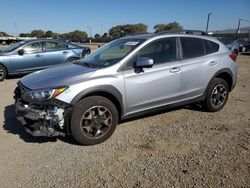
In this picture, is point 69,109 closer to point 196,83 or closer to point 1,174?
point 1,174

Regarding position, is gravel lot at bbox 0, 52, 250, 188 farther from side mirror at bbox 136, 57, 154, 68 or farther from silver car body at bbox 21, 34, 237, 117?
side mirror at bbox 136, 57, 154, 68

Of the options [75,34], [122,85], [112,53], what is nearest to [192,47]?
[112,53]

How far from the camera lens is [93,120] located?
14.8 ft

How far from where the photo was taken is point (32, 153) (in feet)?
14.2

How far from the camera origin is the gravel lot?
3574 millimetres

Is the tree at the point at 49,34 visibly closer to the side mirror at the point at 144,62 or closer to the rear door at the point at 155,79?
the rear door at the point at 155,79

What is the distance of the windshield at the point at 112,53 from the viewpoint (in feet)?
16.2

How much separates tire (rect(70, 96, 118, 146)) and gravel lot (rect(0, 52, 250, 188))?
15 centimetres

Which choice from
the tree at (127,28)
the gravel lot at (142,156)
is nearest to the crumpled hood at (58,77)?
the gravel lot at (142,156)

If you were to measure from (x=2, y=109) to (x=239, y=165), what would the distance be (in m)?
5.16

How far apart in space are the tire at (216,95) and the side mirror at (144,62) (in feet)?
5.84

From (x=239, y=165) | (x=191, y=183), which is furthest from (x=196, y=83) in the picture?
(x=191, y=183)

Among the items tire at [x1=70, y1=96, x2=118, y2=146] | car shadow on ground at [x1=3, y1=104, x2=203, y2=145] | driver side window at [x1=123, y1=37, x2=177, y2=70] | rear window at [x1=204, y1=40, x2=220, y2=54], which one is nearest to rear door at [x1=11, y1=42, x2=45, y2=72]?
car shadow on ground at [x1=3, y1=104, x2=203, y2=145]

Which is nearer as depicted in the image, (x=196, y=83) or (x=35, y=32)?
(x=196, y=83)
